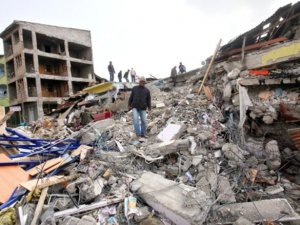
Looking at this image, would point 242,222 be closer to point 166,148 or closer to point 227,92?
point 166,148

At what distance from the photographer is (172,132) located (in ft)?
18.5

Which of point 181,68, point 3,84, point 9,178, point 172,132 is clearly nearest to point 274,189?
point 172,132

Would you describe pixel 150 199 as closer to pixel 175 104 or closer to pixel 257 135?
pixel 257 135

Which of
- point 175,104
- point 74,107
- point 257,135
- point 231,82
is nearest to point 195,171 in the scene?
point 257,135

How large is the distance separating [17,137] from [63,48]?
22.1 metres

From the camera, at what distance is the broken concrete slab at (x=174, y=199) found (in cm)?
303

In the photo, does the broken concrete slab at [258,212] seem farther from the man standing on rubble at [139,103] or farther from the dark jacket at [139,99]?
the dark jacket at [139,99]

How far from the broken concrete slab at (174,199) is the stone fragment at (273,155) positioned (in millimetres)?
2193

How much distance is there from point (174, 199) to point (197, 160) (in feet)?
4.71

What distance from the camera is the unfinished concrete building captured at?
2255 cm

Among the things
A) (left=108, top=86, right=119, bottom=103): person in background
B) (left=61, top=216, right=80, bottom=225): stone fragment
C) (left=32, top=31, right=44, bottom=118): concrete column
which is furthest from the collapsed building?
(left=32, top=31, right=44, bottom=118): concrete column

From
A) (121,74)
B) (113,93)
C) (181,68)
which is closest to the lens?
(113,93)

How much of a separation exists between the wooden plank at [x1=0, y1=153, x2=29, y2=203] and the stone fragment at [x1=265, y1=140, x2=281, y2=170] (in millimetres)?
4466

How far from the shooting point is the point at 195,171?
4461 mm
